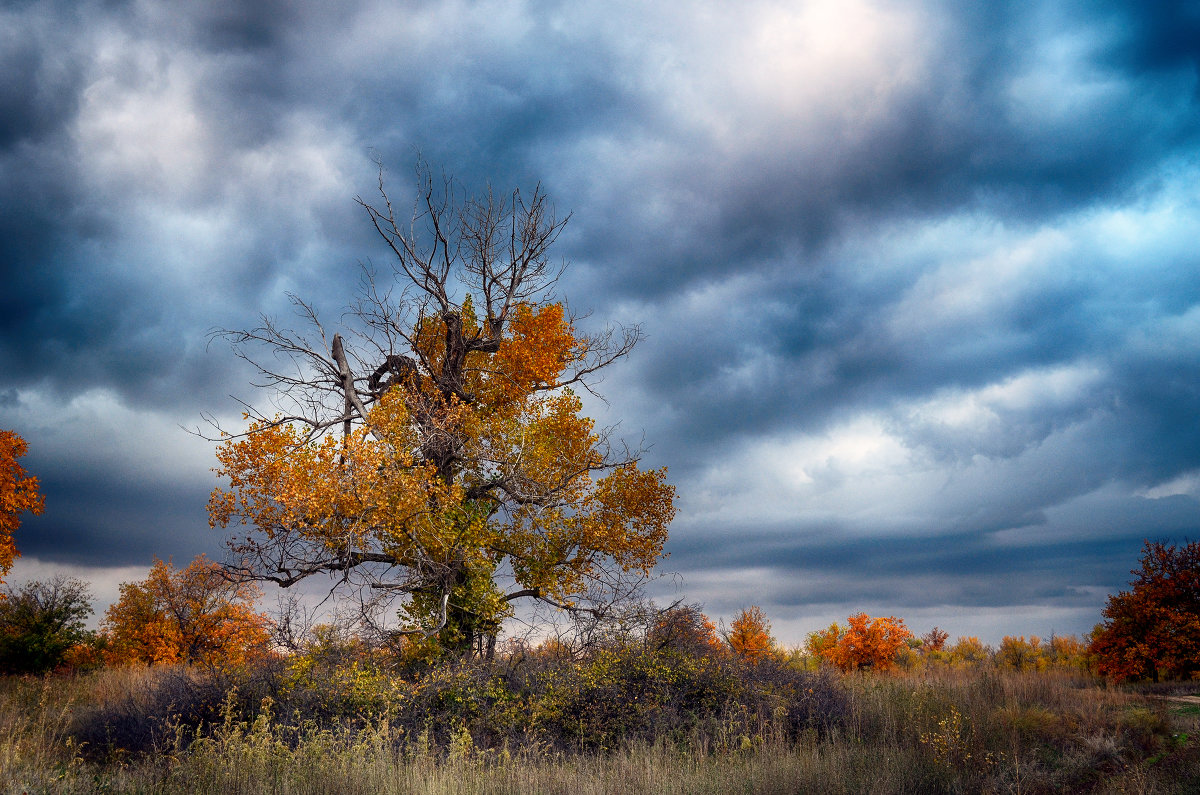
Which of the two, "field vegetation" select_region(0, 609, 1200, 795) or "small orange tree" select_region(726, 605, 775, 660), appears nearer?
"field vegetation" select_region(0, 609, 1200, 795)

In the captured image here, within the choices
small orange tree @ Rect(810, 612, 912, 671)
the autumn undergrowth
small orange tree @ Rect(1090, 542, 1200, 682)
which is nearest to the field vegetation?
the autumn undergrowth

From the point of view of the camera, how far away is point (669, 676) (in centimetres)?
1369

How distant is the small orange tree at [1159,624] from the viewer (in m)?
19.2

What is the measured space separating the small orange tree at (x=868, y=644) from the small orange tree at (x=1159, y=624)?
5.84 m

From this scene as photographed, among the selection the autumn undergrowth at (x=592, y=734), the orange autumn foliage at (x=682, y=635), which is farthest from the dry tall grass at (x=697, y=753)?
the orange autumn foliage at (x=682, y=635)

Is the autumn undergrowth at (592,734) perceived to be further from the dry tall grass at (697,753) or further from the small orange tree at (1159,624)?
the small orange tree at (1159,624)

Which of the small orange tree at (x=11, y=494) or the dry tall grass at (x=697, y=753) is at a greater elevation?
the small orange tree at (x=11, y=494)

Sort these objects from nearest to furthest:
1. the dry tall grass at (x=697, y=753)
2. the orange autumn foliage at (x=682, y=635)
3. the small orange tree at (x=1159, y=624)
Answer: the dry tall grass at (x=697, y=753), the orange autumn foliage at (x=682, y=635), the small orange tree at (x=1159, y=624)

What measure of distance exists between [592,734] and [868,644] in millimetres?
15274

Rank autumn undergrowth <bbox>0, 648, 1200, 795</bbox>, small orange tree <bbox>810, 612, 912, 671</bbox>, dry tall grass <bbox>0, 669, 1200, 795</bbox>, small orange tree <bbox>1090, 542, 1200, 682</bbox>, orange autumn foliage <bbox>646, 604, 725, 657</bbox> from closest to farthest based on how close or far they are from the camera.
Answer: dry tall grass <bbox>0, 669, 1200, 795</bbox>, autumn undergrowth <bbox>0, 648, 1200, 795</bbox>, orange autumn foliage <bbox>646, 604, 725, 657</bbox>, small orange tree <bbox>1090, 542, 1200, 682</bbox>, small orange tree <bbox>810, 612, 912, 671</bbox>

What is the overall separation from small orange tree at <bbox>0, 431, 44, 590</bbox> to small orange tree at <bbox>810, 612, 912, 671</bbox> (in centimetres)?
2714

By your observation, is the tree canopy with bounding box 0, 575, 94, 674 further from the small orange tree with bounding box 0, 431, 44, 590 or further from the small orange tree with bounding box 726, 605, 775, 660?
the small orange tree with bounding box 726, 605, 775, 660

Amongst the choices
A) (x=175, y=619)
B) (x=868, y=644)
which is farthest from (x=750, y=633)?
(x=175, y=619)

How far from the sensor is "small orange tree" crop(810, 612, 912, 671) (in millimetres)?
24375
